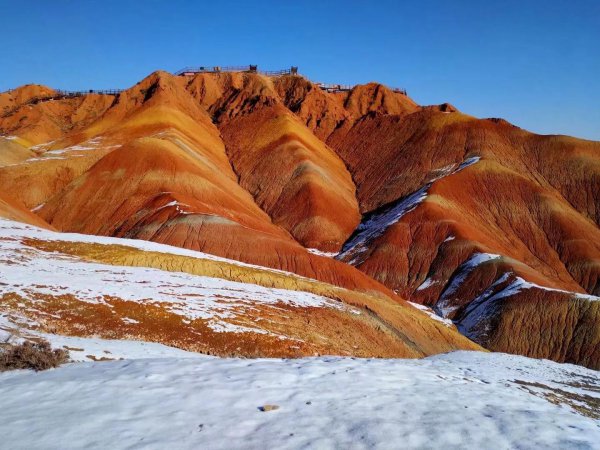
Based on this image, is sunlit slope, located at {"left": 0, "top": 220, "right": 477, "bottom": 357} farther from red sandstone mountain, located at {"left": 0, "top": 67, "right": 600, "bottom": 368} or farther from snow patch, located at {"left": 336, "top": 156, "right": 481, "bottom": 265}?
snow patch, located at {"left": 336, "top": 156, "right": 481, "bottom": 265}

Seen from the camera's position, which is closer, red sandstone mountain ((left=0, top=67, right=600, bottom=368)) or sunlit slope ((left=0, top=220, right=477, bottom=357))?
sunlit slope ((left=0, top=220, right=477, bottom=357))

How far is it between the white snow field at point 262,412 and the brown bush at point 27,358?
26 cm

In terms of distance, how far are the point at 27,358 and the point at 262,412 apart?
4.80 m

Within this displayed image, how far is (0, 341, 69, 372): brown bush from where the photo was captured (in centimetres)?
927

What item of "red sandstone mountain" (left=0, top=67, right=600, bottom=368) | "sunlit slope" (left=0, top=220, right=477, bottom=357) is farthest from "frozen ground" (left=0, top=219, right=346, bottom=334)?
"red sandstone mountain" (left=0, top=67, right=600, bottom=368)

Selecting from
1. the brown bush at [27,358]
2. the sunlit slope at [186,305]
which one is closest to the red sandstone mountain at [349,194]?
the sunlit slope at [186,305]

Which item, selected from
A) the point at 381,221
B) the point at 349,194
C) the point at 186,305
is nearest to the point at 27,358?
the point at 186,305

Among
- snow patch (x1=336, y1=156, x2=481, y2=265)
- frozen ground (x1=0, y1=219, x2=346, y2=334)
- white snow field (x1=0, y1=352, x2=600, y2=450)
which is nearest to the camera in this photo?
white snow field (x1=0, y1=352, x2=600, y2=450)

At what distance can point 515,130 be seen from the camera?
10125 cm

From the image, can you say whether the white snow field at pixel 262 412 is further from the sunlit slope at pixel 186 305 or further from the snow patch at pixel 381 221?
the snow patch at pixel 381 221

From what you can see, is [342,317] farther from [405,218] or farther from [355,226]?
[355,226]

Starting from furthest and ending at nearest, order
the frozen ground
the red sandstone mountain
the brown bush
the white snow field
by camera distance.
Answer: the red sandstone mountain
the frozen ground
the brown bush
the white snow field

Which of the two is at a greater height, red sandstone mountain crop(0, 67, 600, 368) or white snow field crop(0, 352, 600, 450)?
red sandstone mountain crop(0, 67, 600, 368)

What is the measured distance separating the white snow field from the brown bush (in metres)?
0.26
